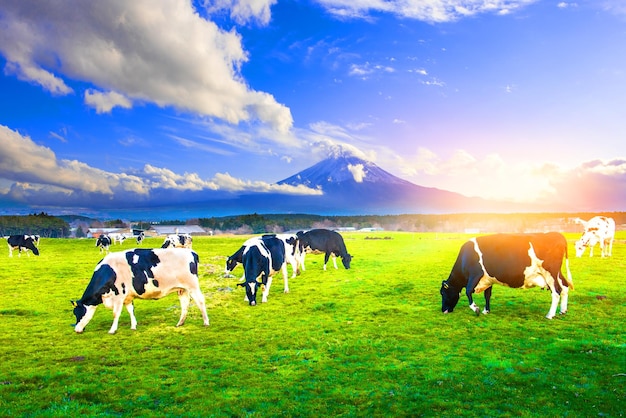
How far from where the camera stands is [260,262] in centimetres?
1333

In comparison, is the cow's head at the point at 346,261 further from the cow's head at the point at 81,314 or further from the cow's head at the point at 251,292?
the cow's head at the point at 81,314

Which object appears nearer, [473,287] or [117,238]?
[473,287]

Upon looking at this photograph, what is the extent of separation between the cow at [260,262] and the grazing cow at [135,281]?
277cm

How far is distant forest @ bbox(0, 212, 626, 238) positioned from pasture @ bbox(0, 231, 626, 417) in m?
87.7

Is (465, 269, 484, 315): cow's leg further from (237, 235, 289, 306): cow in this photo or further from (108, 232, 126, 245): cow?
(108, 232, 126, 245): cow

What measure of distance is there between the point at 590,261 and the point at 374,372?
23093 mm

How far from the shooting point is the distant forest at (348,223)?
340 ft

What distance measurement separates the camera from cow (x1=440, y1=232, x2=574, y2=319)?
34.2ft

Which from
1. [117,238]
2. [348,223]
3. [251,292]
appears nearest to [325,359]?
[251,292]

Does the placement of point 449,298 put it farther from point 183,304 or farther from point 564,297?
point 183,304

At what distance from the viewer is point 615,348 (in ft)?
25.5

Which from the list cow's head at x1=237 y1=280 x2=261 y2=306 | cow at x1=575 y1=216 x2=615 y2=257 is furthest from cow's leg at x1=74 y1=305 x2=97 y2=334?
cow at x1=575 y1=216 x2=615 y2=257

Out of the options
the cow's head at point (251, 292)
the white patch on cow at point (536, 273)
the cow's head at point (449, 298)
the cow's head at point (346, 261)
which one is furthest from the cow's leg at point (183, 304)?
the cow's head at point (346, 261)

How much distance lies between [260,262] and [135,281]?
4.46 m
